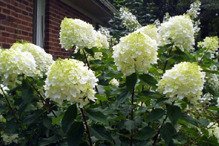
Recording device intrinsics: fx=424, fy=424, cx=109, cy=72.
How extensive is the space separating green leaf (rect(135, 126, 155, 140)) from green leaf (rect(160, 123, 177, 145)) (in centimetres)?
9

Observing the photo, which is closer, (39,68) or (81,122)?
(81,122)

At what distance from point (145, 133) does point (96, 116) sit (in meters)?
0.40

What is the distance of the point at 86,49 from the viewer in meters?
3.25

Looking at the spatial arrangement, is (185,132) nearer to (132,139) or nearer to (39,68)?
(132,139)

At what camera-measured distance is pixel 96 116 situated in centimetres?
235

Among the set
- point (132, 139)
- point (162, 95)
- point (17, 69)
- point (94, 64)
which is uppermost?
point (94, 64)

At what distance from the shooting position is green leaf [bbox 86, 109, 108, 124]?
2327 millimetres

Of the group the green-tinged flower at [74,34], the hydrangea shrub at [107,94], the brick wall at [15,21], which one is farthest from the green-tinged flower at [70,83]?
the brick wall at [15,21]

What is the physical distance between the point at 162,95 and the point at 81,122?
51cm

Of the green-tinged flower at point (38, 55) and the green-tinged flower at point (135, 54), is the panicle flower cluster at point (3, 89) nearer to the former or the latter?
the green-tinged flower at point (38, 55)

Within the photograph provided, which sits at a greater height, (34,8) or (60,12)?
(60,12)

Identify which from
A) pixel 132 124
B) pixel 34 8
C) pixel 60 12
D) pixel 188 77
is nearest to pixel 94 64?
pixel 132 124

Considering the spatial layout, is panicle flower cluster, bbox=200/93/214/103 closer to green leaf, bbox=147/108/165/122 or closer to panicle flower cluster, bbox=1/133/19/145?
green leaf, bbox=147/108/165/122

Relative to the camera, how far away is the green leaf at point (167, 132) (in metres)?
2.50
